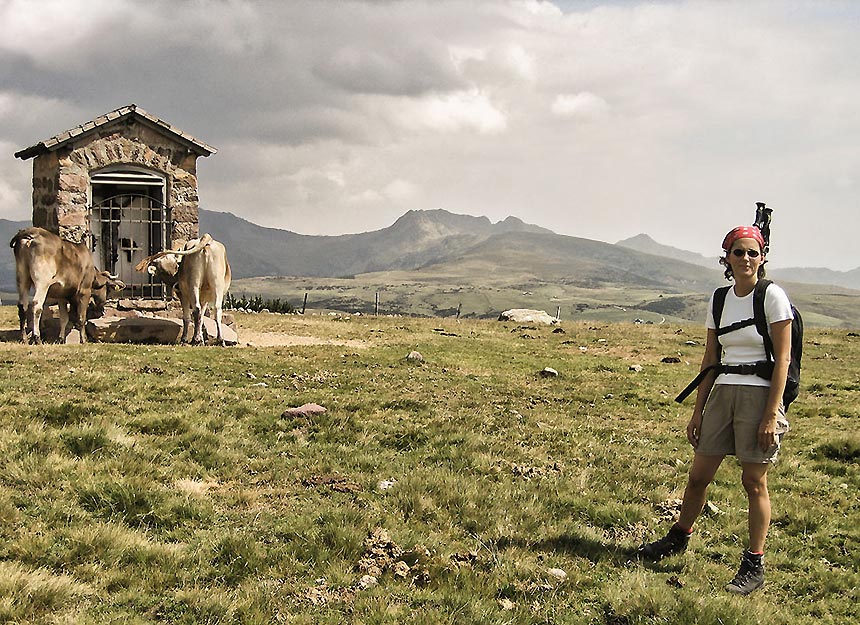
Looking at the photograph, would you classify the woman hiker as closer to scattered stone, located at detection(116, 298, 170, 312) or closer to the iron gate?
scattered stone, located at detection(116, 298, 170, 312)

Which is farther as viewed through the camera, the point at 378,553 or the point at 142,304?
the point at 142,304

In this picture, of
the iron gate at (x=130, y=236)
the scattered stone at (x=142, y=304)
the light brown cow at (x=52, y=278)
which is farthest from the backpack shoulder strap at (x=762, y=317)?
the iron gate at (x=130, y=236)

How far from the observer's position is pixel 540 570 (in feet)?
20.6

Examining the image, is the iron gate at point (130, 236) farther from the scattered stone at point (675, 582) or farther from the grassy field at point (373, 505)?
the scattered stone at point (675, 582)

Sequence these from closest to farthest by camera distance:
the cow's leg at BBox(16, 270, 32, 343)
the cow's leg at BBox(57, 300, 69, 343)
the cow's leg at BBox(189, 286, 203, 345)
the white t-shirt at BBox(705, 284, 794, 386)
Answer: the white t-shirt at BBox(705, 284, 794, 386) → the cow's leg at BBox(16, 270, 32, 343) → the cow's leg at BBox(57, 300, 69, 343) → the cow's leg at BBox(189, 286, 203, 345)

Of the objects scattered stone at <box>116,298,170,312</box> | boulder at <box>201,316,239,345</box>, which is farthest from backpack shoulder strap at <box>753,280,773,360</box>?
scattered stone at <box>116,298,170,312</box>

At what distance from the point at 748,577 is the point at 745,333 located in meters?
2.27

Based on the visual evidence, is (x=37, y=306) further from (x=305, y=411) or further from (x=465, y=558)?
(x=465, y=558)

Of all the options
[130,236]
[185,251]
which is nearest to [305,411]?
[185,251]

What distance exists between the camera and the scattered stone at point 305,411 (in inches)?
424

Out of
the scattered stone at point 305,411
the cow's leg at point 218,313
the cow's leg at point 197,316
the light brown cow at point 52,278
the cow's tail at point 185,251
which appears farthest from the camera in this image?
the cow's leg at point 197,316

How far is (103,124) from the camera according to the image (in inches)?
858

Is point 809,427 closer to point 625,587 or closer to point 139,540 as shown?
point 625,587

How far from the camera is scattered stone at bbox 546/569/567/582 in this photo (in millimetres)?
6195
